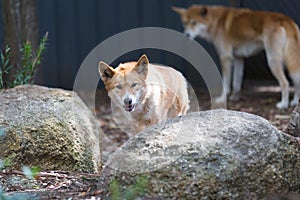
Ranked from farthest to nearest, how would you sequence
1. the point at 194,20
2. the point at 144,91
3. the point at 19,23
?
the point at 194,20
the point at 19,23
the point at 144,91

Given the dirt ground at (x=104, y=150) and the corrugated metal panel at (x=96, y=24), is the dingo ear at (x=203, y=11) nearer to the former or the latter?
the corrugated metal panel at (x=96, y=24)

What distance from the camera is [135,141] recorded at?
11.6ft

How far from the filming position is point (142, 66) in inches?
193

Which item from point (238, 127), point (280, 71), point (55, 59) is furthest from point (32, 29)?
point (238, 127)

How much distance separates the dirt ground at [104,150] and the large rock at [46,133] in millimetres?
182

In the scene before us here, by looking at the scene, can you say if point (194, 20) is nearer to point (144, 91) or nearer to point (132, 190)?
point (144, 91)

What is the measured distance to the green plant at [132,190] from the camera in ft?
10.7

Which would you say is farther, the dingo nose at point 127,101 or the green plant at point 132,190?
the dingo nose at point 127,101

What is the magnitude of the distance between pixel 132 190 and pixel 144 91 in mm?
1770

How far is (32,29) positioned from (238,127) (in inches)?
150

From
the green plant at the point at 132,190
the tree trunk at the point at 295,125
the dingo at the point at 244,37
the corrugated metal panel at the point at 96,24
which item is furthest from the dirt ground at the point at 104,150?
the tree trunk at the point at 295,125

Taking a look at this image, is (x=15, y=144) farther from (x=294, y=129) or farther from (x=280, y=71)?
(x=280, y=71)

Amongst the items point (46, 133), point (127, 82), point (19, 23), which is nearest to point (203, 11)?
point (19, 23)

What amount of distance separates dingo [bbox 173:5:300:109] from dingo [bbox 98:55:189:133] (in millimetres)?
2955
